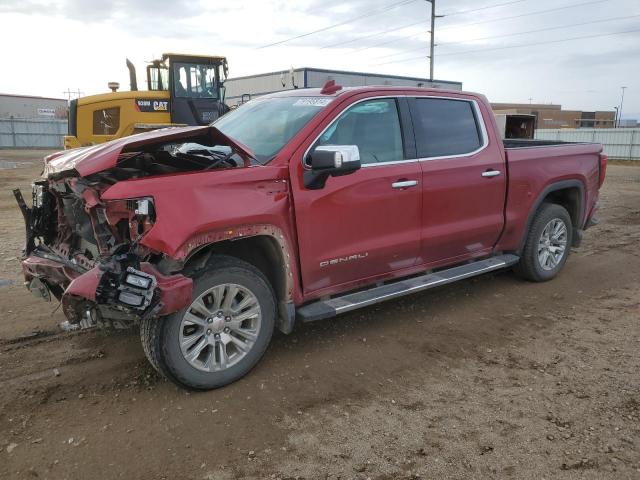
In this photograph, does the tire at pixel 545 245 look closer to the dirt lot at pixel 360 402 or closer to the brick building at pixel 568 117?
the dirt lot at pixel 360 402

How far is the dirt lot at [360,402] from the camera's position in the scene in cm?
281

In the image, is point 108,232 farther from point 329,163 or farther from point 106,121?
point 106,121

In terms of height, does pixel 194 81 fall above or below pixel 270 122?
above

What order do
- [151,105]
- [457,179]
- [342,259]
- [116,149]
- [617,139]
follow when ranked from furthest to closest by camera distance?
[617,139] < [151,105] < [457,179] < [342,259] < [116,149]

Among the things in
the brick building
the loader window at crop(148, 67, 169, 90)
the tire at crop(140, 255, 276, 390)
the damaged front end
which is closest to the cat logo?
the loader window at crop(148, 67, 169, 90)

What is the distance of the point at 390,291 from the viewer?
427cm

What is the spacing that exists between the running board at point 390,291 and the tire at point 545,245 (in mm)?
391

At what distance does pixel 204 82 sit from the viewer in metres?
13.3

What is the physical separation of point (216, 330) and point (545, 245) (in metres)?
4.00

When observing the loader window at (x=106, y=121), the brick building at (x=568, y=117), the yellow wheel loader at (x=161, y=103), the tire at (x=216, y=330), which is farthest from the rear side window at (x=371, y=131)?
the brick building at (x=568, y=117)

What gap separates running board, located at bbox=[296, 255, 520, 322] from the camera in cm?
385

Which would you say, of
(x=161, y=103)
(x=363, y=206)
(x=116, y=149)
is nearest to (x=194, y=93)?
(x=161, y=103)

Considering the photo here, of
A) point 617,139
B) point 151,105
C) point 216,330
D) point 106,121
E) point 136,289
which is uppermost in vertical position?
point 617,139

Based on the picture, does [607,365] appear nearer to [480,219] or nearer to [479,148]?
[480,219]
